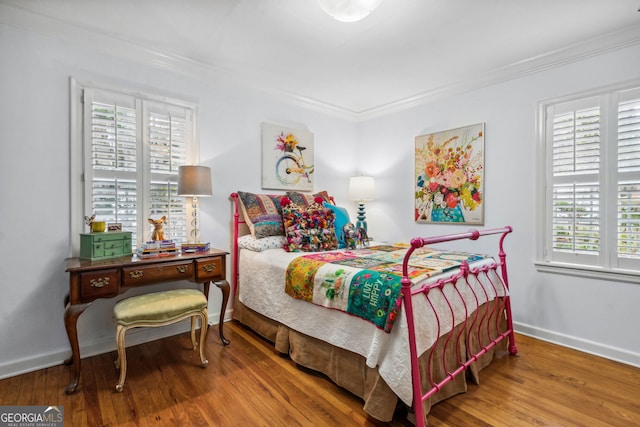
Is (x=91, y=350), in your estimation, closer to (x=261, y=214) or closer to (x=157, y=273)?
(x=157, y=273)

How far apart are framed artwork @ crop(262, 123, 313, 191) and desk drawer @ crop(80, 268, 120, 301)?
5.66 feet

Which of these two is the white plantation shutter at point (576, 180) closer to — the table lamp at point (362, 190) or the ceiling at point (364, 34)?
the ceiling at point (364, 34)

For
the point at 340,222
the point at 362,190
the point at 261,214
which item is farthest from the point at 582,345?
the point at 261,214

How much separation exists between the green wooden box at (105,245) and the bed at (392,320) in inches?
38.5

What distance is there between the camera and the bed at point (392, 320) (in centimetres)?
155

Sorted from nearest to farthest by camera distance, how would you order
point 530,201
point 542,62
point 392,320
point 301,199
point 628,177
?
point 392,320
point 628,177
point 542,62
point 530,201
point 301,199

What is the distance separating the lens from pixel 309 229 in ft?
9.07

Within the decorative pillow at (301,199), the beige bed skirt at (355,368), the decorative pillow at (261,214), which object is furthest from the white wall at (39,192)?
the decorative pillow at (301,199)

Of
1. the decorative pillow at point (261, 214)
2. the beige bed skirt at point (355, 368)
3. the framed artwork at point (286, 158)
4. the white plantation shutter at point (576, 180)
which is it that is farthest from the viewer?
the framed artwork at point (286, 158)

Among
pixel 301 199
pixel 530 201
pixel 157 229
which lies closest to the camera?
pixel 157 229

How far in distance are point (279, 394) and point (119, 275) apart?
1287mm

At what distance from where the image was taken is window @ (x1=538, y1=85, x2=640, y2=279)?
91.3 inches

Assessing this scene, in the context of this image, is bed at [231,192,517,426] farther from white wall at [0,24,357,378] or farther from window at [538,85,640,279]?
white wall at [0,24,357,378]

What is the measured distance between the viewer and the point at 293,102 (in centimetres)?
365
